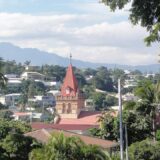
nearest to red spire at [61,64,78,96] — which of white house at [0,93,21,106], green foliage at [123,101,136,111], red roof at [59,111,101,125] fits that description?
red roof at [59,111,101,125]

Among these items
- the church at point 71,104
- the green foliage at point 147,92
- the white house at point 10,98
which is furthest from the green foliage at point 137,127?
the white house at point 10,98

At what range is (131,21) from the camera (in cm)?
1448

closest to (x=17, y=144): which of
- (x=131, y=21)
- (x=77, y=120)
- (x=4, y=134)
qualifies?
(x=4, y=134)

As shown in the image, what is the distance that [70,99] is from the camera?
271 feet

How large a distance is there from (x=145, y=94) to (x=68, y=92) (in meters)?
37.6

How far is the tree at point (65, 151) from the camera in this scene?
26.3m

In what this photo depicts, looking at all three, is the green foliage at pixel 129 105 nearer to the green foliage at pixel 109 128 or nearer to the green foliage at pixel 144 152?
the green foliage at pixel 109 128

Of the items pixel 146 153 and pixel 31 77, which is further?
pixel 31 77

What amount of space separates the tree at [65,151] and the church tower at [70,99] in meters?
53.2

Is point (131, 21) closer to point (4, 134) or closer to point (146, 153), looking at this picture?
point (146, 153)

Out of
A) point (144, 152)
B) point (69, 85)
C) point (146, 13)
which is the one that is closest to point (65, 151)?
point (144, 152)

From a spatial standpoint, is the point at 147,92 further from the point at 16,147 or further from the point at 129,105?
the point at 16,147

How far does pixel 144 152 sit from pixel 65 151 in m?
8.73

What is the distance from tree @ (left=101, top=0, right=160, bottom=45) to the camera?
46.0 feet
